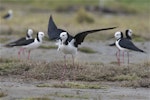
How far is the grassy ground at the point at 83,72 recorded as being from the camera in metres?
12.6

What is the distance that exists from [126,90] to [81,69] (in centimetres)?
198

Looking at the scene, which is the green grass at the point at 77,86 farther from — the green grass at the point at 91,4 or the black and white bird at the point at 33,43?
the green grass at the point at 91,4

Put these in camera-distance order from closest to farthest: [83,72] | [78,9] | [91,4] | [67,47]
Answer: [83,72] → [67,47] → [78,9] → [91,4]

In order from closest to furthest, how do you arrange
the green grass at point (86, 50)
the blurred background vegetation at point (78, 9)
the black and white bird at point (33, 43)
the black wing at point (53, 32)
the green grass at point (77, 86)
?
the green grass at point (77, 86) < the black wing at point (53, 32) < the black and white bird at point (33, 43) < the green grass at point (86, 50) < the blurred background vegetation at point (78, 9)

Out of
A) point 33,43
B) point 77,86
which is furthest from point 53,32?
point 77,86

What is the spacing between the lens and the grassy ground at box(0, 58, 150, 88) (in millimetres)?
12617

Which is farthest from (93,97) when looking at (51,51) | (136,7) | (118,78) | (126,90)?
(136,7)

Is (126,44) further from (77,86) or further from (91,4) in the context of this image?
(91,4)

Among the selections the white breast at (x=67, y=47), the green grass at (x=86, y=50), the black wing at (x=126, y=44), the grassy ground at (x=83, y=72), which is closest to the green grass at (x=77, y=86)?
the grassy ground at (x=83, y=72)

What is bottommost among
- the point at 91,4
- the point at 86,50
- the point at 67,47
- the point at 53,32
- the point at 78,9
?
the point at 67,47

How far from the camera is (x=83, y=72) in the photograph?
12930mm

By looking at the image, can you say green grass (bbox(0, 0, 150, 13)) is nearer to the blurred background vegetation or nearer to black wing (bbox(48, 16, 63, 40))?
A: the blurred background vegetation

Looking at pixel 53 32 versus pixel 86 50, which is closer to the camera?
pixel 53 32

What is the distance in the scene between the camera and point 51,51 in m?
19.1
